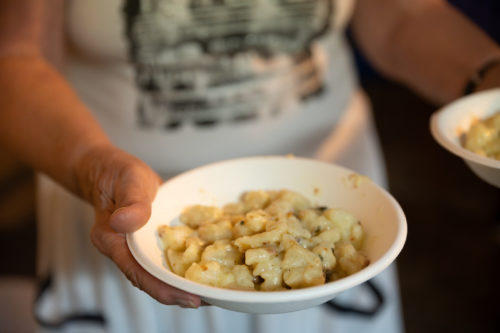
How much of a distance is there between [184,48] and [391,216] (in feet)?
2.02

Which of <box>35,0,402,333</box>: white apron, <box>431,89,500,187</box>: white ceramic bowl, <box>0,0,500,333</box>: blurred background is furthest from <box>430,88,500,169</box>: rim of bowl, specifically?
<box>0,0,500,333</box>: blurred background

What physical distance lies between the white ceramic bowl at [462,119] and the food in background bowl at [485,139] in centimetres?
2

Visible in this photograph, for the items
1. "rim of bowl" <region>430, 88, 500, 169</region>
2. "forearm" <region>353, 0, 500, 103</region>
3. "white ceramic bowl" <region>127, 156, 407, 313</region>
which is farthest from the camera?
"forearm" <region>353, 0, 500, 103</region>

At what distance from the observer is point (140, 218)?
69 centimetres

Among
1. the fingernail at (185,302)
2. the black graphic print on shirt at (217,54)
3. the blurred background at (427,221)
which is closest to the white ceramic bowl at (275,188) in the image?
the fingernail at (185,302)

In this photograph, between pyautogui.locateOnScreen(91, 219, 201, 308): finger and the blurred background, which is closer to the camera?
pyautogui.locateOnScreen(91, 219, 201, 308): finger

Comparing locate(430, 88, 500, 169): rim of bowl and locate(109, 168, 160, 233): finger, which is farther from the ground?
locate(109, 168, 160, 233): finger

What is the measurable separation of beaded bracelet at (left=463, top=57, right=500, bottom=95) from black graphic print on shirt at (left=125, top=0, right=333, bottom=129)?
351 mm

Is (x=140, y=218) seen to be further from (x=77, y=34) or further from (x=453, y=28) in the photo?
(x=453, y=28)

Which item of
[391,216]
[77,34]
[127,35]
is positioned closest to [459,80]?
[391,216]

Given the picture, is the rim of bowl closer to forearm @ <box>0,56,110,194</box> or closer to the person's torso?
the person's torso

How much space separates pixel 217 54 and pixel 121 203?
0.52 m

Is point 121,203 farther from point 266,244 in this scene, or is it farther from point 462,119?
point 462,119

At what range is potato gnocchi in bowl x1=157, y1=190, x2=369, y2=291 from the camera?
26.5 inches
